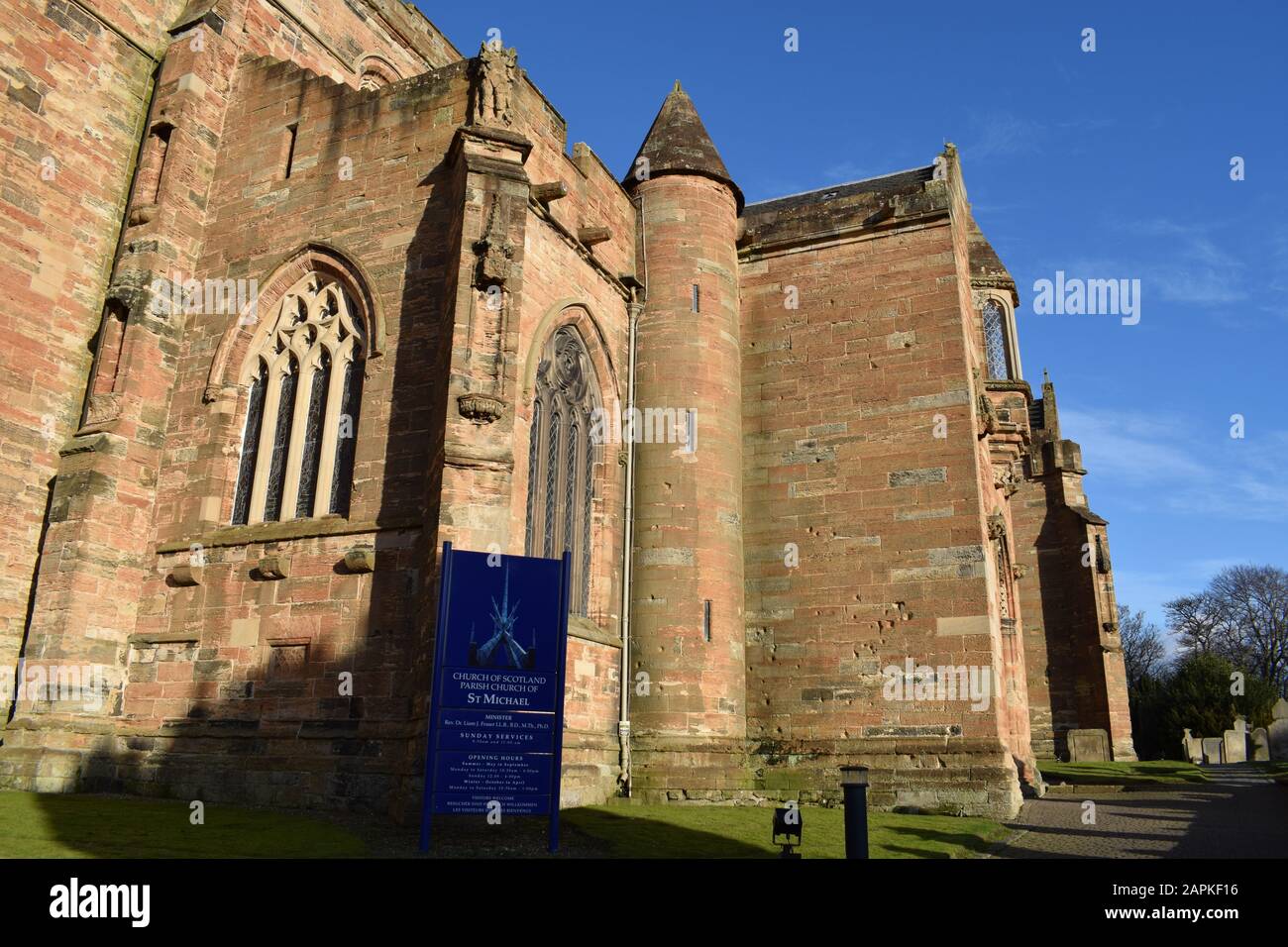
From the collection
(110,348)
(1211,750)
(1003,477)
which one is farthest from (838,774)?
(1211,750)

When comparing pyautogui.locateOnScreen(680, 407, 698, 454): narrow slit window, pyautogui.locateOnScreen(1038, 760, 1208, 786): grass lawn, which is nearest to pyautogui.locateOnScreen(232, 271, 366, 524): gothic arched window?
pyautogui.locateOnScreen(680, 407, 698, 454): narrow slit window

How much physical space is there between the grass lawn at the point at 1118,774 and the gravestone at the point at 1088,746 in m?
0.71

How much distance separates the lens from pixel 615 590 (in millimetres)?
15539

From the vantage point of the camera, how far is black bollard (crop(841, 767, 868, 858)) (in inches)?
312

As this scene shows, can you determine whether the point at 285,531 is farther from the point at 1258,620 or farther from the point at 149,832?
the point at 1258,620

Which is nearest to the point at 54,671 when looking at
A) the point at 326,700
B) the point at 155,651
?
the point at 155,651

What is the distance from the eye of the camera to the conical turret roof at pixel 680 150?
1822 cm

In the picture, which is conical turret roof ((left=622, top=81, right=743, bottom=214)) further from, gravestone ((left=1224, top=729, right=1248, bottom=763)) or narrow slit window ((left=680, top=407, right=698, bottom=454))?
gravestone ((left=1224, top=729, right=1248, bottom=763))

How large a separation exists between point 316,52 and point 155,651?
12027mm

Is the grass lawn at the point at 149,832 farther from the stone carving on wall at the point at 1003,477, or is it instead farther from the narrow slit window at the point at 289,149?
the stone carving on wall at the point at 1003,477

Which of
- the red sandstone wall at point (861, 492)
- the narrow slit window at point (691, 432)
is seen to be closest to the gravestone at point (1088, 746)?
the red sandstone wall at point (861, 492)

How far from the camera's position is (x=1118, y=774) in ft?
78.8

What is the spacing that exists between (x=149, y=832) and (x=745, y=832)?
20.9ft

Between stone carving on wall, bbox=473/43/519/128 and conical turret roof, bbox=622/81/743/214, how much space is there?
500 centimetres
